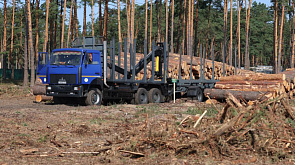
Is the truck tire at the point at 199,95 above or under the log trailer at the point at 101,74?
under

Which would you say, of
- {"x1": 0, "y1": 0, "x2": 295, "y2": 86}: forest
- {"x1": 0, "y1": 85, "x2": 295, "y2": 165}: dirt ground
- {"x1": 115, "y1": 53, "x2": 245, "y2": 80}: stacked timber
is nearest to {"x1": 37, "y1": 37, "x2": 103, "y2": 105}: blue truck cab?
{"x1": 115, "y1": 53, "x2": 245, "y2": 80}: stacked timber

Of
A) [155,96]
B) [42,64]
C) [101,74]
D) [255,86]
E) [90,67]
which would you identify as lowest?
[155,96]

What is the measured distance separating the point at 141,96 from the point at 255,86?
5.52m

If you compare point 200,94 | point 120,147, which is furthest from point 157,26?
point 120,147

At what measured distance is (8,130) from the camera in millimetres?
11414

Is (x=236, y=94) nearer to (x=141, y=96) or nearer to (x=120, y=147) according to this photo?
(x=141, y=96)

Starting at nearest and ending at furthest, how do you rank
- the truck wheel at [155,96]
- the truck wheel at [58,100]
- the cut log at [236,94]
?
the cut log at [236,94] < the truck wheel at [58,100] < the truck wheel at [155,96]

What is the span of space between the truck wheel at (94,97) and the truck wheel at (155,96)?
307cm

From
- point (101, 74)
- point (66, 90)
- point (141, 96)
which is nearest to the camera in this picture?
point (66, 90)

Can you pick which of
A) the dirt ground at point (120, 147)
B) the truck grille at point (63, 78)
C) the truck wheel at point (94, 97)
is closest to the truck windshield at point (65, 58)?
the truck grille at point (63, 78)

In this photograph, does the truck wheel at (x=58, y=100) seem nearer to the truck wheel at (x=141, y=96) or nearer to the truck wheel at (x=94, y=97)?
the truck wheel at (x=94, y=97)

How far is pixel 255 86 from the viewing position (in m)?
20.1

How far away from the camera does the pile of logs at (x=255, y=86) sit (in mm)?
19531

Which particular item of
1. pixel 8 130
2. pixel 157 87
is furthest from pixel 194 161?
pixel 157 87
